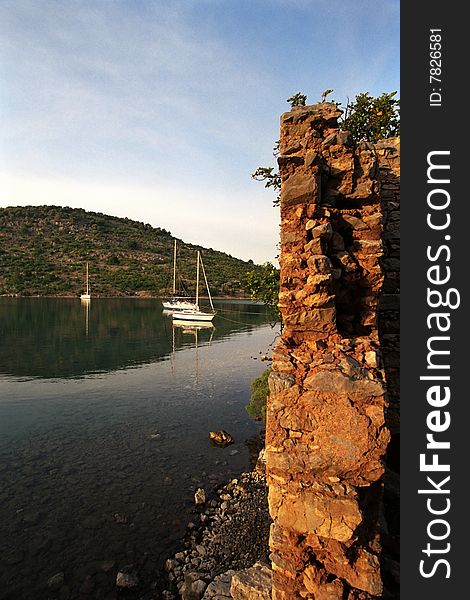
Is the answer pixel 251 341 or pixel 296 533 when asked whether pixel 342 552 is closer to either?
pixel 296 533

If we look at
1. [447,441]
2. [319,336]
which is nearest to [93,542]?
[319,336]

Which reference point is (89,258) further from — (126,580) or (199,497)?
(126,580)

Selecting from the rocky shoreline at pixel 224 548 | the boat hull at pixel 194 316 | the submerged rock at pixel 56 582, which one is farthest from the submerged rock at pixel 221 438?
the boat hull at pixel 194 316

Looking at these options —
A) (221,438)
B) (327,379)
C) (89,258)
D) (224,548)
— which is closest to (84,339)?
(221,438)

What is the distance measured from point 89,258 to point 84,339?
8431cm

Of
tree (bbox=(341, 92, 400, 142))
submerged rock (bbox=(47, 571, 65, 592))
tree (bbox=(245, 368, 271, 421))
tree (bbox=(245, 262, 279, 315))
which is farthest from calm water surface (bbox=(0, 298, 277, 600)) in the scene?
tree (bbox=(341, 92, 400, 142))

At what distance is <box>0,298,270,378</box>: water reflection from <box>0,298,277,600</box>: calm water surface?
32 centimetres

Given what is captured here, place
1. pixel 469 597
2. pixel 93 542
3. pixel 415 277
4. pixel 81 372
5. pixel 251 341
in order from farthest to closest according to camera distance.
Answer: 1. pixel 251 341
2. pixel 81 372
3. pixel 93 542
4. pixel 415 277
5. pixel 469 597

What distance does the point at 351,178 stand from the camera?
17.8 ft

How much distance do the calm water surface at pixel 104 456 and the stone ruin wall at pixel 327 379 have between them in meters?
5.52

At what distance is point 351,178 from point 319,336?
260 cm

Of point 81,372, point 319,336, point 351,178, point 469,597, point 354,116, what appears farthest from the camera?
point 81,372

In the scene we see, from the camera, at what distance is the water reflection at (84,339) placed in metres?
27.8

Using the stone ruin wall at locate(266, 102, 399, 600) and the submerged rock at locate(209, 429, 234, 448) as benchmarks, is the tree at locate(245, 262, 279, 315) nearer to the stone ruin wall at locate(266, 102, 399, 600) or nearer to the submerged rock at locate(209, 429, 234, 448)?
the submerged rock at locate(209, 429, 234, 448)
